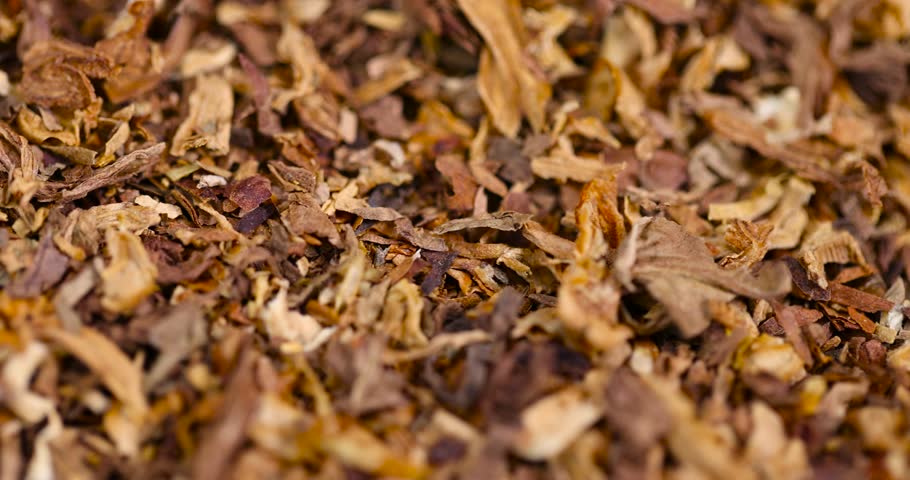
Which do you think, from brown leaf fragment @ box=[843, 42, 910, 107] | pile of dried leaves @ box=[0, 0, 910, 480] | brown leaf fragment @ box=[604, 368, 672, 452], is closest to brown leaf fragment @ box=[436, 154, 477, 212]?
pile of dried leaves @ box=[0, 0, 910, 480]

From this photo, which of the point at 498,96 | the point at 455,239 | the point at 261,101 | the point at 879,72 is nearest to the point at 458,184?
the point at 455,239

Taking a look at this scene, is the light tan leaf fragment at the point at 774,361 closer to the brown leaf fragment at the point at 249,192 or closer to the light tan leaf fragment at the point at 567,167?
the light tan leaf fragment at the point at 567,167

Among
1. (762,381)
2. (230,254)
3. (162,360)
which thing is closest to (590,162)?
(762,381)

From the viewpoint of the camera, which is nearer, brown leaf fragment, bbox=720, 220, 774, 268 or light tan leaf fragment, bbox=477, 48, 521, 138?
brown leaf fragment, bbox=720, 220, 774, 268

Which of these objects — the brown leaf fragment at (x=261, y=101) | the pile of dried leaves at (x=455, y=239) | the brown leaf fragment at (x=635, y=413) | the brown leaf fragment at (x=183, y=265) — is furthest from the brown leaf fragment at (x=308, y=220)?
the brown leaf fragment at (x=635, y=413)

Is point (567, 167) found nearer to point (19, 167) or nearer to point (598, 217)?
point (598, 217)

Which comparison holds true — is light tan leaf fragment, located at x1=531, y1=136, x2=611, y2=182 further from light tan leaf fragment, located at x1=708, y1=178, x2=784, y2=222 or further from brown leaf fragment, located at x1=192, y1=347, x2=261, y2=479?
brown leaf fragment, located at x1=192, y1=347, x2=261, y2=479
